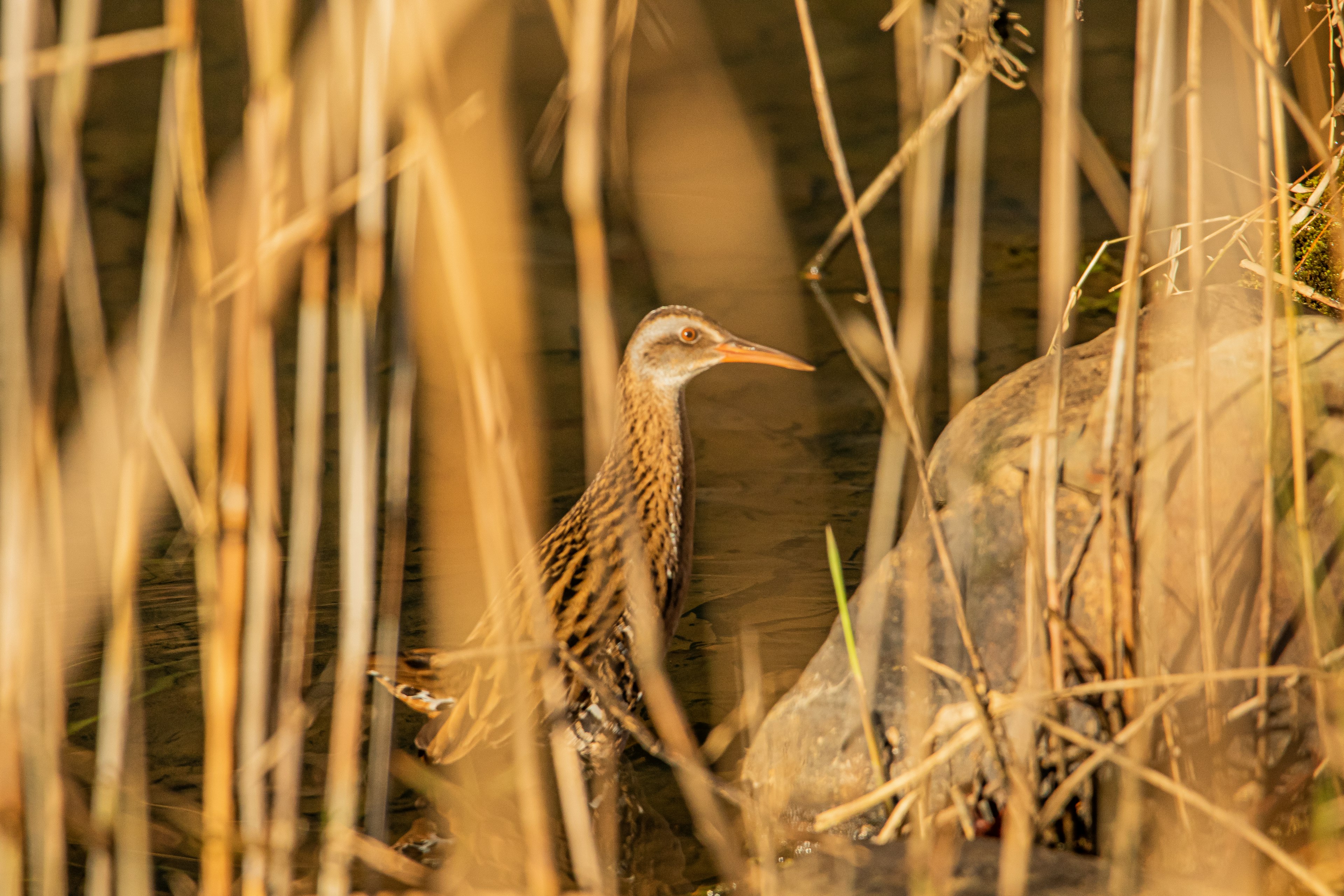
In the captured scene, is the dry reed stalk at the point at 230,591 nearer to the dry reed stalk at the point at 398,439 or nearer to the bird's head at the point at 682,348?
the dry reed stalk at the point at 398,439

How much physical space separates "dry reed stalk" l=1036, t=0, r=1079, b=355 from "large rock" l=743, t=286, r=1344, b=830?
0.29 meters

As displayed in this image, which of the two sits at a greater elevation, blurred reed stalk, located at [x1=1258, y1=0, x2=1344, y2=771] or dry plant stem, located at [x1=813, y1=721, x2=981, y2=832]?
blurred reed stalk, located at [x1=1258, y1=0, x2=1344, y2=771]

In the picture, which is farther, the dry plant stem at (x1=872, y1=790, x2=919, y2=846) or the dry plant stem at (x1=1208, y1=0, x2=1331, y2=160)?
the dry plant stem at (x1=872, y1=790, x2=919, y2=846)

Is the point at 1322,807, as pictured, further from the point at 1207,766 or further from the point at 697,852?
the point at 697,852

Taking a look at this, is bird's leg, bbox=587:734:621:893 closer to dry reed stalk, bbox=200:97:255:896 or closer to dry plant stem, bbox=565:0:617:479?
dry reed stalk, bbox=200:97:255:896

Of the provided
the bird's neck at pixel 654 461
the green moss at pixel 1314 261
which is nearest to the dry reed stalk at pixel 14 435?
the bird's neck at pixel 654 461

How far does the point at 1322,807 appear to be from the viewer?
204cm

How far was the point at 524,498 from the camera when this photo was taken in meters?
2.28

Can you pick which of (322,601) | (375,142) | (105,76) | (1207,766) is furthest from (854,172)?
(375,142)

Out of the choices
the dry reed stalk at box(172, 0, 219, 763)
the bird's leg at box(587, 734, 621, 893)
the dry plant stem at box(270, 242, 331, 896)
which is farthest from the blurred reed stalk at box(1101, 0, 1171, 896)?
the dry reed stalk at box(172, 0, 219, 763)

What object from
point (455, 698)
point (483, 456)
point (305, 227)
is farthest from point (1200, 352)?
point (455, 698)

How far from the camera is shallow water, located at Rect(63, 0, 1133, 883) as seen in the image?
3.64 m

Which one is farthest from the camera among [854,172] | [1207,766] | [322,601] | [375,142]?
[854,172]

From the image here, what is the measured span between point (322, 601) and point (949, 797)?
218 centimetres
